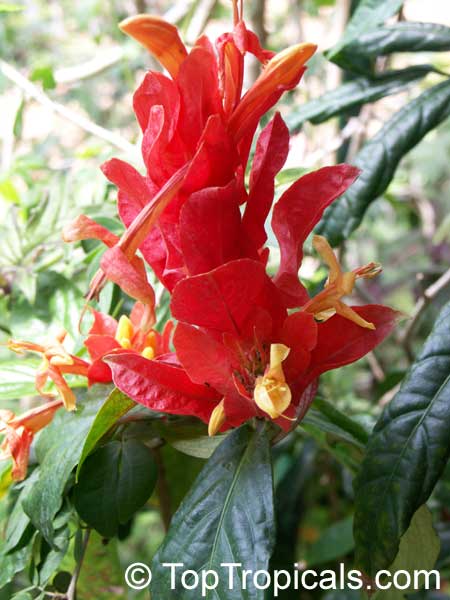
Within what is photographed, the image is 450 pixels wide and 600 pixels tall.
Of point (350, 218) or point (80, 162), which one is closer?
point (350, 218)

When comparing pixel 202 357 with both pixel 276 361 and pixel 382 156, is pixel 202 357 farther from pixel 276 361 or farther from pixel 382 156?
pixel 382 156

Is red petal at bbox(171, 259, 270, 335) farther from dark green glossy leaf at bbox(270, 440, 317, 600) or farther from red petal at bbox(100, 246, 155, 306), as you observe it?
dark green glossy leaf at bbox(270, 440, 317, 600)

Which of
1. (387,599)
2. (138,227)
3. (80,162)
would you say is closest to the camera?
(138,227)

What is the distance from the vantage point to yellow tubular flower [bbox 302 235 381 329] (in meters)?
0.45

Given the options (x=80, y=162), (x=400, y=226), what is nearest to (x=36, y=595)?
(x=80, y=162)

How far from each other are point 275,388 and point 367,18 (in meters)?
0.49

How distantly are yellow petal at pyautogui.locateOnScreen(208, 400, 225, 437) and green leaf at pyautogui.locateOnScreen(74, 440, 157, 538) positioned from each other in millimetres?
96

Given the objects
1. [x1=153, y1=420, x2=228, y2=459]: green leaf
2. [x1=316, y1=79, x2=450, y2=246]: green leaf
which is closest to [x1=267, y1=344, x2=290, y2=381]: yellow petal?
[x1=153, y1=420, x2=228, y2=459]: green leaf

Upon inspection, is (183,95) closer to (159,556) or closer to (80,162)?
(159,556)

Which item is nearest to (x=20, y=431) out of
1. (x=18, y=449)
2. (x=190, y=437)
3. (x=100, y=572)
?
(x=18, y=449)

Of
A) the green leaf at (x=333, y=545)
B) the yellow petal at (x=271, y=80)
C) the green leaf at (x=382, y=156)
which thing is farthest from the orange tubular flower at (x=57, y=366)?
the green leaf at (x=333, y=545)

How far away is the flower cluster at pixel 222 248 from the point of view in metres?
0.42

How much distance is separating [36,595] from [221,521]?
0.18 m

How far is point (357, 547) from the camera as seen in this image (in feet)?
1.53
